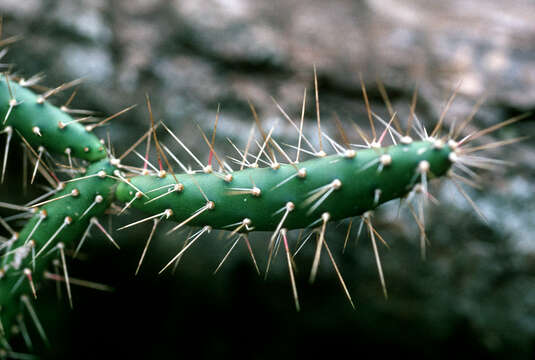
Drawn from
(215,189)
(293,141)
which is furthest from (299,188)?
(293,141)

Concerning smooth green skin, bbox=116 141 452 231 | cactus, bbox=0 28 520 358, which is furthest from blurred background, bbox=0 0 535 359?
smooth green skin, bbox=116 141 452 231

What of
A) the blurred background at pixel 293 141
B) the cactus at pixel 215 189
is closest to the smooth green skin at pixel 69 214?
the cactus at pixel 215 189

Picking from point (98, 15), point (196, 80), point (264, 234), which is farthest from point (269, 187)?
point (98, 15)

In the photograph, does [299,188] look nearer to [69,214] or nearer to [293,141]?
[69,214]

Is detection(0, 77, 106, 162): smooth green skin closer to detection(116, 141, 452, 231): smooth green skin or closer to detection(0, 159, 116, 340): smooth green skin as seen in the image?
detection(0, 159, 116, 340): smooth green skin

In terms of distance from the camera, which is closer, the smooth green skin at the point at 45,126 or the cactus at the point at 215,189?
the cactus at the point at 215,189

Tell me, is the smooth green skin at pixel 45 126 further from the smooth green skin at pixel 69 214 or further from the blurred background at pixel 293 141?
the blurred background at pixel 293 141
